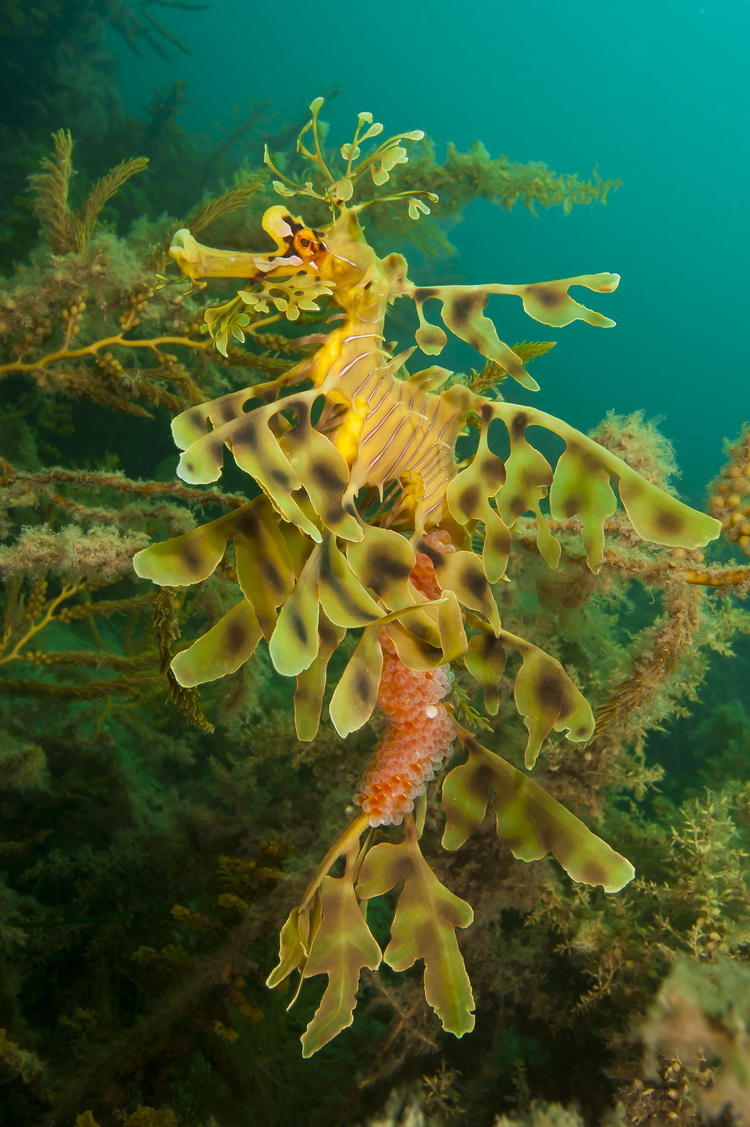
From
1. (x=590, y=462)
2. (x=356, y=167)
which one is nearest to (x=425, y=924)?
(x=590, y=462)

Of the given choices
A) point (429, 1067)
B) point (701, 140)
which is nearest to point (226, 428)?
point (429, 1067)

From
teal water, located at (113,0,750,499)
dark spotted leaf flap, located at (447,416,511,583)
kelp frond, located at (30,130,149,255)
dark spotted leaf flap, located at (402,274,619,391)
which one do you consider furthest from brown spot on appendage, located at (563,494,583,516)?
teal water, located at (113,0,750,499)

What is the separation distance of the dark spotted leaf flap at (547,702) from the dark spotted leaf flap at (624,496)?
26cm

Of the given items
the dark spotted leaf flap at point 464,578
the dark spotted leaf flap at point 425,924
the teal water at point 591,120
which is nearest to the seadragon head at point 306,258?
the dark spotted leaf flap at point 464,578

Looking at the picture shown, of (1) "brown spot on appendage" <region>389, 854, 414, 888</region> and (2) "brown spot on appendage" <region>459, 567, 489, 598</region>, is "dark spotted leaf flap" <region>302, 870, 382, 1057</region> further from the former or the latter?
(2) "brown spot on appendage" <region>459, 567, 489, 598</region>

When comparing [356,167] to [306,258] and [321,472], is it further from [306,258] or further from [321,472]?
[321,472]

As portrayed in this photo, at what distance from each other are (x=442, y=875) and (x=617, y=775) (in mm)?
687

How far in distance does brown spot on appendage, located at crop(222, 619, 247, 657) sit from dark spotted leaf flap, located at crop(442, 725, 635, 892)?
0.47 meters

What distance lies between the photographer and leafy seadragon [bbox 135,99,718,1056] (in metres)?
0.94

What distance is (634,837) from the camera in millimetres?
2652

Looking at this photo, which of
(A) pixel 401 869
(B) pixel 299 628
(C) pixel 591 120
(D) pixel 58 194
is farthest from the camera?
(C) pixel 591 120

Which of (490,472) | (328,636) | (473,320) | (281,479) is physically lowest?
(328,636)

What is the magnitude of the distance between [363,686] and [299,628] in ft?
0.47

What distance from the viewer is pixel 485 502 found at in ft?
3.53
